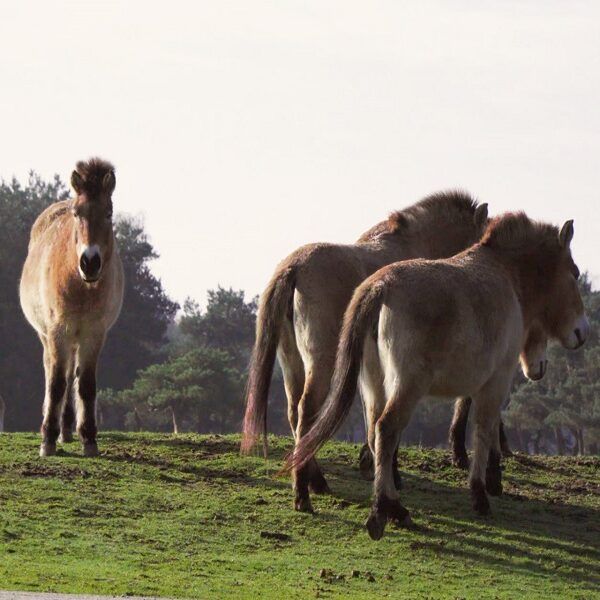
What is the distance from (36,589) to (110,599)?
0.53 meters

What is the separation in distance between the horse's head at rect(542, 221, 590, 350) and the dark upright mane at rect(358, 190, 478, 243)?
1.49 m

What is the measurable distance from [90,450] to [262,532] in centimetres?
311

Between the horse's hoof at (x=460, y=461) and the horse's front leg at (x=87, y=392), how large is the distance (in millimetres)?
3447

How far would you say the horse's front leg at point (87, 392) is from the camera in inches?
512

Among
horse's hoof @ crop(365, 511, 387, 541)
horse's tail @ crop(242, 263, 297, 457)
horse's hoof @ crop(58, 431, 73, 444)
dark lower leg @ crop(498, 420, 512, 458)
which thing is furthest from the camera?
dark lower leg @ crop(498, 420, 512, 458)

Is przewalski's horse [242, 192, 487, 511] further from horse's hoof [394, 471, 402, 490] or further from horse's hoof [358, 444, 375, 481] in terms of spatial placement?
horse's hoof [358, 444, 375, 481]

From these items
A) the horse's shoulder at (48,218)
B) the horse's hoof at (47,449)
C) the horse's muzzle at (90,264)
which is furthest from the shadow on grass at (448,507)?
the horse's shoulder at (48,218)

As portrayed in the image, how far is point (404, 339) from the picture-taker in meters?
10.1

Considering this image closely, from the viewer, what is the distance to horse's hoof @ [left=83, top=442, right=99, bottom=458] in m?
12.9

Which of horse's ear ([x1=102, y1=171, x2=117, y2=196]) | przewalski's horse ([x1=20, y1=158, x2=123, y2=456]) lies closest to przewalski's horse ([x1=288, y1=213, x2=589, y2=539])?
przewalski's horse ([x1=20, y1=158, x2=123, y2=456])

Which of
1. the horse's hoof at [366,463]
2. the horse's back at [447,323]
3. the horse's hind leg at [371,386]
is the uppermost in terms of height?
the horse's back at [447,323]

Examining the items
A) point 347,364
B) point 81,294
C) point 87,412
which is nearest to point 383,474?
point 347,364

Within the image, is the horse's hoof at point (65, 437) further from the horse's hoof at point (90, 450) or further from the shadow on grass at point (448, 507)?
the horse's hoof at point (90, 450)

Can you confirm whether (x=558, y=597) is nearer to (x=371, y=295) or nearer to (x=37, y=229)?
(x=371, y=295)
